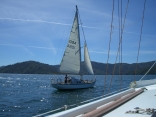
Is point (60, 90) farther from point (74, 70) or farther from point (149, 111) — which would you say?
point (149, 111)

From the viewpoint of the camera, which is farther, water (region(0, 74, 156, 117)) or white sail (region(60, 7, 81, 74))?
white sail (region(60, 7, 81, 74))

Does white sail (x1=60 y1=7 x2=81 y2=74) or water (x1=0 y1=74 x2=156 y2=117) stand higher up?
white sail (x1=60 y1=7 x2=81 y2=74)

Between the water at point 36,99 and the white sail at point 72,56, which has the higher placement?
the white sail at point 72,56

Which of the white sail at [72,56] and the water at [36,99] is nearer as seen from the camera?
the water at [36,99]

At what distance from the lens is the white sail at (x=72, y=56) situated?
125 feet

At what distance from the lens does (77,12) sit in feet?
131

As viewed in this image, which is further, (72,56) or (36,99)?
(72,56)

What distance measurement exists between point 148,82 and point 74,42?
2787cm

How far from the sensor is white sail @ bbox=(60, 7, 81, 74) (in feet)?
125

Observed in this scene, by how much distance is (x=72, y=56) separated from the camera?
3797 cm

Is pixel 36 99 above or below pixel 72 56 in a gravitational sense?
below

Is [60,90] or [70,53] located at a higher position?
[70,53]

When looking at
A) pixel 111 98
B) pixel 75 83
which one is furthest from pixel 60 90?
pixel 111 98

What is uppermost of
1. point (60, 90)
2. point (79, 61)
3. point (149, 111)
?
point (79, 61)
